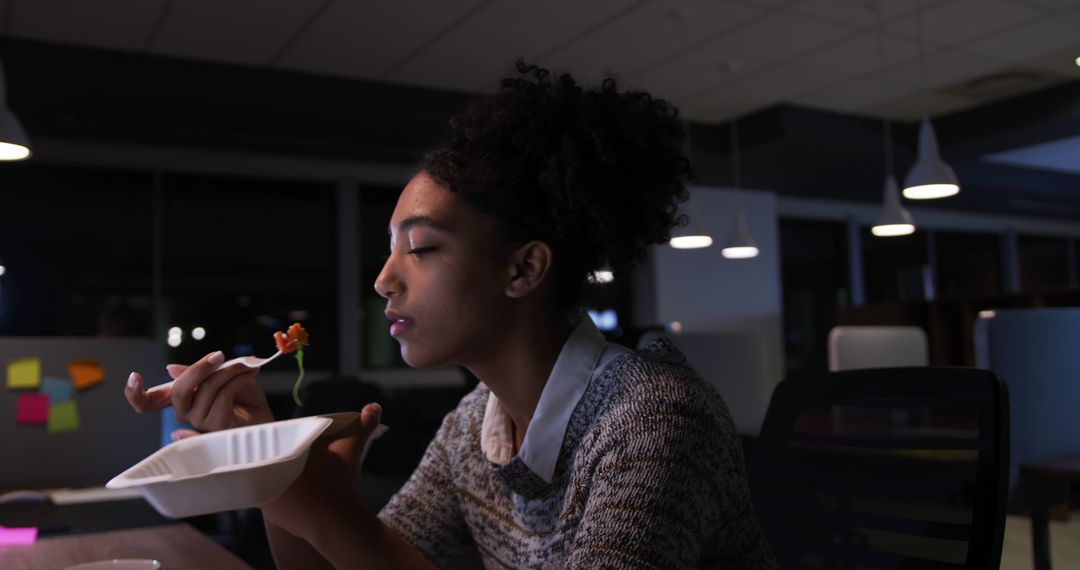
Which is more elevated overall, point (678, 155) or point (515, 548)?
point (678, 155)

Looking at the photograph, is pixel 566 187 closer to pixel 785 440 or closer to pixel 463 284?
pixel 463 284

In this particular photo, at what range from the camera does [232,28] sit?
4.40 m

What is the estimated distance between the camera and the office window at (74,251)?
5.47 m

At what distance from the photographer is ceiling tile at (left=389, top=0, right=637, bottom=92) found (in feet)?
14.1

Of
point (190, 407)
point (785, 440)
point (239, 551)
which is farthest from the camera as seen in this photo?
point (239, 551)

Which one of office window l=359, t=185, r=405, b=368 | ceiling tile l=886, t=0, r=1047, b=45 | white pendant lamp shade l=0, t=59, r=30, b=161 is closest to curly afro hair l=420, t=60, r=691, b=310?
white pendant lamp shade l=0, t=59, r=30, b=161

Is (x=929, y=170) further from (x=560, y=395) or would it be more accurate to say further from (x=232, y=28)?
(x=560, y=395)

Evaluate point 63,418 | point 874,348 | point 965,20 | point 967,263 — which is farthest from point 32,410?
point 967,263

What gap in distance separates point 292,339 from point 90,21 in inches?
156

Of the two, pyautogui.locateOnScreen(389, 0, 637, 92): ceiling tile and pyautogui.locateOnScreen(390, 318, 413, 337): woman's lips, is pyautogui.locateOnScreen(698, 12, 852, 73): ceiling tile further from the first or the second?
pyautogui.locateOnScreen(390, 318, 413, 337): woman's lips

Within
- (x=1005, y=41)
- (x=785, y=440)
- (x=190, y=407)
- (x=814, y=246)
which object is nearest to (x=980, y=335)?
(x=785, y=440)

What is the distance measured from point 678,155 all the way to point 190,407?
0.66 meters

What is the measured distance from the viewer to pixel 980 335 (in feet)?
8.29

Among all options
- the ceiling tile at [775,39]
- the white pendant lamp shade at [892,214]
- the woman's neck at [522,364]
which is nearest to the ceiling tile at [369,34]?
the ceiling tile at [775,39]
